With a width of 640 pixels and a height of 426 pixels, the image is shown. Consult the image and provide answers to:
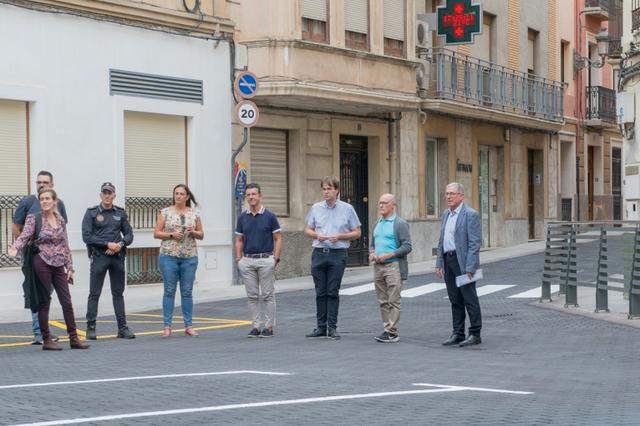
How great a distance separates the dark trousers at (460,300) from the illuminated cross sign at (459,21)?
1728cm

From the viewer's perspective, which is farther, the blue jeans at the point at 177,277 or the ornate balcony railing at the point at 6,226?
the ornate balcony railing at the point at 6,226

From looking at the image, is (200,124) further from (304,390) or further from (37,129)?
(304,390)

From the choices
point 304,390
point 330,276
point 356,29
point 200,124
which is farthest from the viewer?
point 356,29

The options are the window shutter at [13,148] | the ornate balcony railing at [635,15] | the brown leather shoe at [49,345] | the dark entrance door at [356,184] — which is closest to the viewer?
the brown leather shoe at [49,345]

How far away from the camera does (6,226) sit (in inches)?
811

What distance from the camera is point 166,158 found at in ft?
79.8

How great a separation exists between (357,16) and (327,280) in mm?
13793

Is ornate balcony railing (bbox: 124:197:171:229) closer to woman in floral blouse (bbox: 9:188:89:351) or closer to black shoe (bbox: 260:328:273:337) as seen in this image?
black shoe (bbox: 260:328:273:337)

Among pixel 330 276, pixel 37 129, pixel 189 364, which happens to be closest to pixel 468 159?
pixel 37 129

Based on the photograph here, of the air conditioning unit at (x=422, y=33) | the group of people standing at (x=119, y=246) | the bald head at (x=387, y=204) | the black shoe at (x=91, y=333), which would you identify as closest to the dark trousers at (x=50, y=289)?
the group of people standing at (x=119, y=246)

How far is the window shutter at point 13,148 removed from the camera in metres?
20.7

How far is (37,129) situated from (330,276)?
24.3 ft

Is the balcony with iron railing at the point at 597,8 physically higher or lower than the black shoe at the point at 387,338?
higher

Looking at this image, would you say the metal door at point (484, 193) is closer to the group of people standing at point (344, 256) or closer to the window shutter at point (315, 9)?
the window shutter at point (315, 9)
